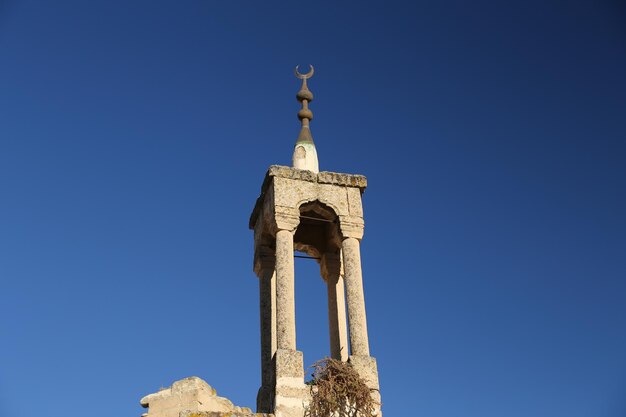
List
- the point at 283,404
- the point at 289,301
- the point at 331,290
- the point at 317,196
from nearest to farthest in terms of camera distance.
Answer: the point at 283,404, the point at 289,301, the point at 317,196, the point at 331,290

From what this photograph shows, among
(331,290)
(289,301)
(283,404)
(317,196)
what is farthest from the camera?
(331,290)

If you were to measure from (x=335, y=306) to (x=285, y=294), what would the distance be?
190 cm

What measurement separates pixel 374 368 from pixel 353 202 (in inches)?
115

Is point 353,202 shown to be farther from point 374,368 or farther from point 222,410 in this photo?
point 222,410

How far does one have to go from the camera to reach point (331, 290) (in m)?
14.1

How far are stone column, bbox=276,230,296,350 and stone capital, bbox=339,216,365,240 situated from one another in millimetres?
898

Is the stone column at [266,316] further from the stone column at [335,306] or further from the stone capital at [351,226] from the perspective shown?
the stone capital at [351,226]

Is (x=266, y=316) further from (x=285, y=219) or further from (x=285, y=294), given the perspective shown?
(x=285, y=219)

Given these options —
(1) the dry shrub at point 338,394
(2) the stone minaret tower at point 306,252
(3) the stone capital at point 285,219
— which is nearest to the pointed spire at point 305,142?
(2) the stone minaret tower at point 306,252

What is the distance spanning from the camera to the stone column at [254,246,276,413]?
12478 millimetres

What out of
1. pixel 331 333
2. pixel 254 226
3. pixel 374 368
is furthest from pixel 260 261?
pixel 374 368

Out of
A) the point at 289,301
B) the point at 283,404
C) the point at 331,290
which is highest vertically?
the point at 331,290

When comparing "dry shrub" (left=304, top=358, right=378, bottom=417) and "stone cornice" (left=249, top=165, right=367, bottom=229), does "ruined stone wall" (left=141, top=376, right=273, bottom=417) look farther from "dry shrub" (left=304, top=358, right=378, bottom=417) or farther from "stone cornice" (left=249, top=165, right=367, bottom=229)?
"stone cornice" (left=249, top=165, right=367, bottom=229)

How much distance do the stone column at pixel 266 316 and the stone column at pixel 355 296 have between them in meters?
1.44
